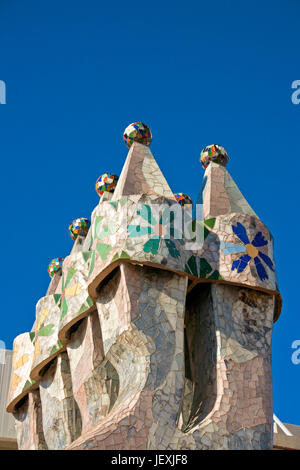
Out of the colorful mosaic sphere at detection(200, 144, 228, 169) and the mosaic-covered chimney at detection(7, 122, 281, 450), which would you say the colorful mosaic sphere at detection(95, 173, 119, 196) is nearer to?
the mosaic-covered chimney at detection(7, 122, 281, 450)

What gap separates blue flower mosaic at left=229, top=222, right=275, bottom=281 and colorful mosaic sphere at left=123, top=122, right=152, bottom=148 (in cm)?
232

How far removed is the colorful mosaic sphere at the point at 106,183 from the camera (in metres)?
14.3

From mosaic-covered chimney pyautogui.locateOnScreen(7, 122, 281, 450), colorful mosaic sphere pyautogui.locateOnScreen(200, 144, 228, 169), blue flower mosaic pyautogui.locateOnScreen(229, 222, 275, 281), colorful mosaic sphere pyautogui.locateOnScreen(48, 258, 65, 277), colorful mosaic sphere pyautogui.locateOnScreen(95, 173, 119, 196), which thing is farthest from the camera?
colorful mosaic sphere pyautogui.locateOnScreen(48, 258, 65, 277)

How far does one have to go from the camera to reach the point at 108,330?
12.0 m

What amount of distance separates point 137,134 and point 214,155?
53.6 inches

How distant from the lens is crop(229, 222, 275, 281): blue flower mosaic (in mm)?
12477

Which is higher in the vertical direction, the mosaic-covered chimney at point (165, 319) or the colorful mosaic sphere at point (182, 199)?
the colorful mosaic sphere at point (182, 199)

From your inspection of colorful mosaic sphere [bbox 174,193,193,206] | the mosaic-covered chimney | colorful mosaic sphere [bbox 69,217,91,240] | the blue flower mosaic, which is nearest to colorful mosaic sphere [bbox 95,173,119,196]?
the mosaic-covered chimney

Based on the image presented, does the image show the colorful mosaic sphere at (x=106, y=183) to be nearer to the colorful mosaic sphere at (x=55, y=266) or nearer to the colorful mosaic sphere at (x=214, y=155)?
the colorful mosaic sphere at (x=214, y=155)

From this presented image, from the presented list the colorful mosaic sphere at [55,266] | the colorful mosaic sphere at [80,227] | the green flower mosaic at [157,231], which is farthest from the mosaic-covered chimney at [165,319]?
the colorful mosaic sphere at [55,266]

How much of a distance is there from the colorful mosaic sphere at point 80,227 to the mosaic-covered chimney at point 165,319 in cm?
145

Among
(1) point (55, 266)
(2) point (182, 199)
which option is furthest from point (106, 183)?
(1) point (55, 266)

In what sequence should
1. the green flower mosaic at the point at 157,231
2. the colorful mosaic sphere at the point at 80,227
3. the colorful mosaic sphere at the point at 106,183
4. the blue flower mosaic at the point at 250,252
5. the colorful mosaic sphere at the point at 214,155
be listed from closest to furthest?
the green flower mosaic at the point at 157,231 < the blue flower mosaic at the point at 250,252 < the colorful mosaic sphere at the point at 214,155 < the colorful mosaic sphere at the point at 106,183 < the colorful mosaic sphere at the point at 80,227
